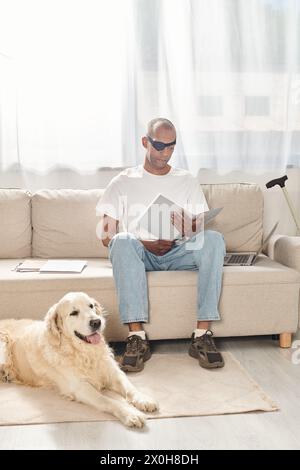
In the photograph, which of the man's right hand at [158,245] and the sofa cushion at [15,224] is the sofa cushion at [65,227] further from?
the man's right hand at [158,245]

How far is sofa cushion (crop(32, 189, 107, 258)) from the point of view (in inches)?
129

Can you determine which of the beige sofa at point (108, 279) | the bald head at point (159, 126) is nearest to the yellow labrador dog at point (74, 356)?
the beige sofa at point (108, 279)

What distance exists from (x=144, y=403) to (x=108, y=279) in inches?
30.1

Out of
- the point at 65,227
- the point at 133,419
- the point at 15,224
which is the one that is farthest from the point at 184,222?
the point at 133,419

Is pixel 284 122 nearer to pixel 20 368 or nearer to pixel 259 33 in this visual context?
pixel 259 33

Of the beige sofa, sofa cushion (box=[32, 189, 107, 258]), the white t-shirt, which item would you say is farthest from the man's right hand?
sofa cushion (box=[32, 189, 107, 258])

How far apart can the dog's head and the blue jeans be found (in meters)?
0.40

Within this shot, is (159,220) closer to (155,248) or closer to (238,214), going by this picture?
(155,248)

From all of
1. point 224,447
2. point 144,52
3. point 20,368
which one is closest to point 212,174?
point 144,52

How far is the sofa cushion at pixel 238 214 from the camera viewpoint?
3377mm

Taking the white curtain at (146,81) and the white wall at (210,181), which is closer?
the white curtain at (146,81)

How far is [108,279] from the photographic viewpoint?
2805mm

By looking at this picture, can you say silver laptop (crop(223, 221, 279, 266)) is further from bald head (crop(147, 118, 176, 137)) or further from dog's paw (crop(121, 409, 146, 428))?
dog's paw (crop(121, 409, 146, 428))

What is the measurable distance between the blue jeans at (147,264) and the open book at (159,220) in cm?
11
